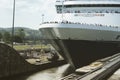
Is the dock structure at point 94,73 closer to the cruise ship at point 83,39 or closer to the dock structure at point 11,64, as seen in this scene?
the cruise ship at point 83,39

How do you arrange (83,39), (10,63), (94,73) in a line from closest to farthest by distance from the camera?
(94,73) → (83,39) → (10,63)

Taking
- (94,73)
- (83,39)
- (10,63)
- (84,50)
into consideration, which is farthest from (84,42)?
(94,73)

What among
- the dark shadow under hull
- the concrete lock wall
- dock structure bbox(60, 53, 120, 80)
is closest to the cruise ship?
the dark shadow under hull

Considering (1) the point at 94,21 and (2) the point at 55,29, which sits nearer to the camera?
(2) the point at 55,29

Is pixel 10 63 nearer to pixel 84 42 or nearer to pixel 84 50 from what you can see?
pixel 84 50

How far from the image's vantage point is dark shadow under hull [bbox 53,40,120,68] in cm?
2980

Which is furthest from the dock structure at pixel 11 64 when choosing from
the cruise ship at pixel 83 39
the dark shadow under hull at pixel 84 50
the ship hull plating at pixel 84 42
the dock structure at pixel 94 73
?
the dock structure at pixel 94 73

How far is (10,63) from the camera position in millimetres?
36000

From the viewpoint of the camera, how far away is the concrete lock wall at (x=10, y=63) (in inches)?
1351

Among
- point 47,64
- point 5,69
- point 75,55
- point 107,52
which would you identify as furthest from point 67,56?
point 47,64

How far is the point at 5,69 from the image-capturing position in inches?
1351

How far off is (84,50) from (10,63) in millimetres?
10002

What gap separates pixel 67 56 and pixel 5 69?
7.26 m

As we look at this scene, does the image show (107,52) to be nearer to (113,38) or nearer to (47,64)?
(113,38)
